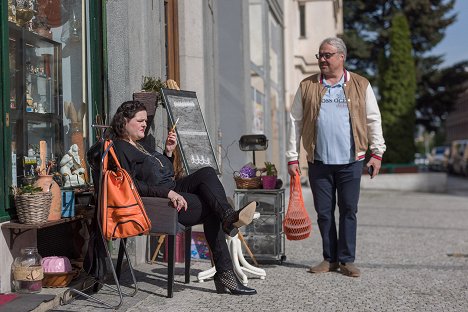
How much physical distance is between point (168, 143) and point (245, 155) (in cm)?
625

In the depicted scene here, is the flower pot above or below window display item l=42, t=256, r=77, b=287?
above

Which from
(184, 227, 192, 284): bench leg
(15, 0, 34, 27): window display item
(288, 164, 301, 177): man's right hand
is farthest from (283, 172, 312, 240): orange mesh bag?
(15, 0, 34, 27): window display item

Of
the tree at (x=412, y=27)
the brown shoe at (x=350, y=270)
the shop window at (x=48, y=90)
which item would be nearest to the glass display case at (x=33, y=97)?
the shop window at (x=48, y=90)

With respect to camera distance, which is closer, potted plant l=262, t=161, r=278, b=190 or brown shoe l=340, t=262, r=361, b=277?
brown shoe l=340, t=262, r=361, b=277

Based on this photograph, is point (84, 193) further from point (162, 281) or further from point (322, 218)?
point (322, 218)

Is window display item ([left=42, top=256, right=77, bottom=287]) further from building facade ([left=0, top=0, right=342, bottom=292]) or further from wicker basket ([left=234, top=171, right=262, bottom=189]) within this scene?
A: wicker basket ([left=234, top=171, right=262, bottom=189])

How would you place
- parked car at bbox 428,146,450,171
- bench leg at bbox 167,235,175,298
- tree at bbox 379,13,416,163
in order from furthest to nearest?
parked car at bbox 428,146,450,171, tree at bbox 379,13,416,163, bench leg at bbox 167,235,175,298

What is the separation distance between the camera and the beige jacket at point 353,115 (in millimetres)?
6449

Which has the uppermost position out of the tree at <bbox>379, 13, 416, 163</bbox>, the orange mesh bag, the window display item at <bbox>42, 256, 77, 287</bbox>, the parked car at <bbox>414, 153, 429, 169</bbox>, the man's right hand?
the tree at <bbox>379, 13, 416, 163</bbox>

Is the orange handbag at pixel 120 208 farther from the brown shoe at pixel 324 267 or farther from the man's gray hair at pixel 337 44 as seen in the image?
the man's gray hair at pixel 337 44

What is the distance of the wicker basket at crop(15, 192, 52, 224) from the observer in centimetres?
502

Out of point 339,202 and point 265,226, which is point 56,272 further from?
point 339,202

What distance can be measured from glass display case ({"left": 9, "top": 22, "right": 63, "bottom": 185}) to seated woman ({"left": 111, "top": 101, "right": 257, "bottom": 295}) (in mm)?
732

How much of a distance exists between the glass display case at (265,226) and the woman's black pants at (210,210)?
1.45 m
